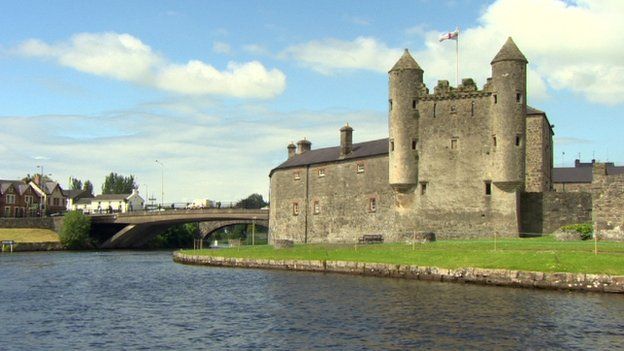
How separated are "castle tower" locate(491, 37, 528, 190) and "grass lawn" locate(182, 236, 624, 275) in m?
7.95

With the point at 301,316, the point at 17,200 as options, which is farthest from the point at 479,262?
the point at 17,200

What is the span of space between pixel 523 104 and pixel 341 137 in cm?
2198

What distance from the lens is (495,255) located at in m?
42.0

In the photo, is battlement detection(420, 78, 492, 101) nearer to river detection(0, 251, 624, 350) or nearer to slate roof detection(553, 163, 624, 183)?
river detection(0, 251, 624, 350)

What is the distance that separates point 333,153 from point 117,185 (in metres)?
132

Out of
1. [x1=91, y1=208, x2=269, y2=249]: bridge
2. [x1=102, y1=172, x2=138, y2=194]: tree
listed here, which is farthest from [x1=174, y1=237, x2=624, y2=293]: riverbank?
[x1=102, y1=172, x2=138, y2=194]: tree

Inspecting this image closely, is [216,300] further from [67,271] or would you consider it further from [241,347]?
[67,271]

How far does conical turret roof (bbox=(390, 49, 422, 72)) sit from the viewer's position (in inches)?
2422

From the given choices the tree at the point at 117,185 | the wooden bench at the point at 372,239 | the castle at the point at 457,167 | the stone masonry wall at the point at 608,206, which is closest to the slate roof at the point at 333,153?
the castle at the point at 457,167

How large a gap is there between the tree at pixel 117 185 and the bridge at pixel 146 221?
8610 centimetres

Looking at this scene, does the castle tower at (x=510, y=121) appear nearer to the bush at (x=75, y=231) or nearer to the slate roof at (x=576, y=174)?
the slate roof at (x=576, y=174)

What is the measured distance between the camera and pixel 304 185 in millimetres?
76438

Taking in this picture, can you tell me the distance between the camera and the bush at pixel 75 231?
95.5 metres

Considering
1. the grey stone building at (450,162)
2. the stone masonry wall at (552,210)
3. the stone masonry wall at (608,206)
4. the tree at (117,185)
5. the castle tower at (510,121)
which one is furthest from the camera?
the tree at (117,185)
